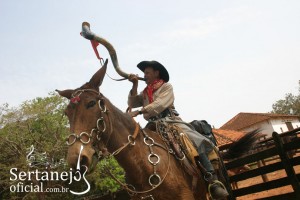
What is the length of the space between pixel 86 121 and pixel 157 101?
5.20 feet

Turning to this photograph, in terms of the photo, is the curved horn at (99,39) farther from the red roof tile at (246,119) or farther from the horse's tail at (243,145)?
the red roof tile at (246,119)

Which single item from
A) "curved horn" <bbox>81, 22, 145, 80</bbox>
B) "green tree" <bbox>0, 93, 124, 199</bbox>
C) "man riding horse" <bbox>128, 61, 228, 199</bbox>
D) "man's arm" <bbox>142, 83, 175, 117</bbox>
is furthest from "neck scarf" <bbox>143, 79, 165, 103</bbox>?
"green tree" <bbox>0, 93, 124, 199</bbox>

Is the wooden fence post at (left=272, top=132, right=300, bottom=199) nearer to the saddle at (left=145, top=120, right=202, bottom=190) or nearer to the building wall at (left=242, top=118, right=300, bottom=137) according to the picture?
the saddle at (left=145, top=120, right=202, bottom=190)

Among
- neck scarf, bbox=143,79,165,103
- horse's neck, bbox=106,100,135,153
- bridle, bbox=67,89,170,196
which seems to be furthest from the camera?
neck scarf, bbox=143,79,165,103

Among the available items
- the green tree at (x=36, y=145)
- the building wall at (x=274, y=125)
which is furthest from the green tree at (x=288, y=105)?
the green tree at (x=36, y=145)

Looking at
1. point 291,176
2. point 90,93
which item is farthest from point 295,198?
point 90,93

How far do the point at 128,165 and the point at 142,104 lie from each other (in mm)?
1980

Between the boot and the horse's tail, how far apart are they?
1.86 meters

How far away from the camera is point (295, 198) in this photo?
5.56m

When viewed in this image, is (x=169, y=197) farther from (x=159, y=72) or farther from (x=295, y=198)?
(x=295, y=198)

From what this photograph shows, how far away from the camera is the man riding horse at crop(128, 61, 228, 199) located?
4.56 metres

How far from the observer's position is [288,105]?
87.3 metres

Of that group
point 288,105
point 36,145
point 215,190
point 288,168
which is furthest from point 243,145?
point 288,105

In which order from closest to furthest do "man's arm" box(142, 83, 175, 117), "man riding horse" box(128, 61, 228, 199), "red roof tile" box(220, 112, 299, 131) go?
"man riding horse" box(128, 61, 228, 199)
"man's arm" box(142, 83, 175, 117)
"red roof tile" box(220, 112, 299, 131)
